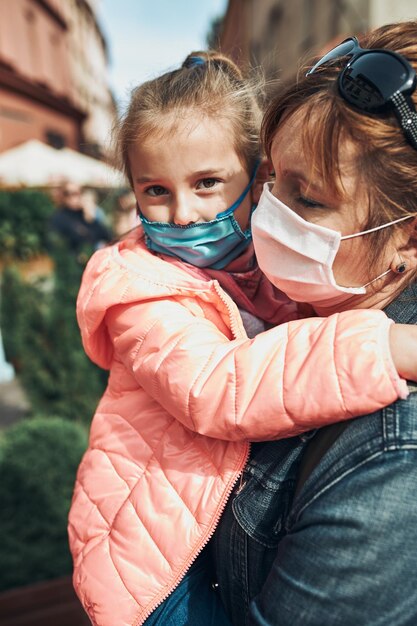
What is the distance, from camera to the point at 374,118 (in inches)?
40.4

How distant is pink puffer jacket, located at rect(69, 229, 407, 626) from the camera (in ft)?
3.47

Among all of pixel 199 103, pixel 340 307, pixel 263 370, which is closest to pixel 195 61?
pixel 199 103

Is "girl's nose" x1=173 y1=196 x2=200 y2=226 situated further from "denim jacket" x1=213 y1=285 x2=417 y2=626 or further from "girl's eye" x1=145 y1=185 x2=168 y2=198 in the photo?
"denim jacket" x1=213 y1=285 x2=417 y2=626

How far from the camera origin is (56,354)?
478 cm

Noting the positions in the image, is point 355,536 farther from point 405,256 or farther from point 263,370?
point 405,256

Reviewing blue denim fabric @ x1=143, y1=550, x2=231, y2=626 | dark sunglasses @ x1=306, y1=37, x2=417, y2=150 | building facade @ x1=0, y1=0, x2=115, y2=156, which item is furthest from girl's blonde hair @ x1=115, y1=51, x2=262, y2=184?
building facade @ x1=0, y1=0, x2=115, y2=156

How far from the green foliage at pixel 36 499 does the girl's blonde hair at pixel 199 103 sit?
272 cm

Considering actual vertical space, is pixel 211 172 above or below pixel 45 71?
below

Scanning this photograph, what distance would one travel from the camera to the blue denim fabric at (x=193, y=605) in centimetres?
135

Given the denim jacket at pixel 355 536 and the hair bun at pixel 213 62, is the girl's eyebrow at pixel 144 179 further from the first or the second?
the denim jacket at pixel 355 536

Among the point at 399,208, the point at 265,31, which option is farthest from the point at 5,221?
the point at 265,31

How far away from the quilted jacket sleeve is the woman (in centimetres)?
6

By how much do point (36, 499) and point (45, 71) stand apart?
17539mm

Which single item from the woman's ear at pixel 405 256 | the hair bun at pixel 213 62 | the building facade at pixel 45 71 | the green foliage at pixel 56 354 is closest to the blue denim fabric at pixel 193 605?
the woman's ear at pixel 405 256
